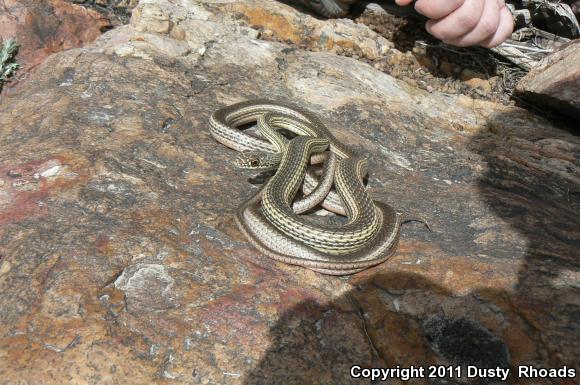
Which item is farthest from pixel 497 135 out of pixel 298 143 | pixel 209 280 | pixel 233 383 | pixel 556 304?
pixel 233 383

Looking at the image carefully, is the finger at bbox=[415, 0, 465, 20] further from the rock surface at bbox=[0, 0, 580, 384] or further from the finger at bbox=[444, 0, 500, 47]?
the rock surface at bbox=[0, 0, 580, 384]

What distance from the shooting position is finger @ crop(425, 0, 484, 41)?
7066mm

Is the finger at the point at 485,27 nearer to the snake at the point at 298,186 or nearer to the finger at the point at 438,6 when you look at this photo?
the finger at the point at 438,6

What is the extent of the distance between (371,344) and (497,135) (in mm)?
5215

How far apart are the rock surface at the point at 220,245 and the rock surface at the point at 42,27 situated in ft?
2.87

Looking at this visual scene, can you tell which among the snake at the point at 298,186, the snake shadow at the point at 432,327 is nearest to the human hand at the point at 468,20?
the snake at the point at 298,186

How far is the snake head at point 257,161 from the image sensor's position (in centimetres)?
524

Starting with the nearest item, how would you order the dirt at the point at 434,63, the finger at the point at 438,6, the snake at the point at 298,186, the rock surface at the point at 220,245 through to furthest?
1. the rock surface at the point at 220,245
2. the snake at the point at 298,186
3. the finger at the point at 438,6
4. the dirt at the point at 434,63

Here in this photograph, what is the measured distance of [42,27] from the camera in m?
7.57

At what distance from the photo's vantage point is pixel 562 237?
4.64 meters

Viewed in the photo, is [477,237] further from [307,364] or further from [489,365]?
[307,364]

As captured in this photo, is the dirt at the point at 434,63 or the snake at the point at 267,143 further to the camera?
the dirt at the point at 434,63

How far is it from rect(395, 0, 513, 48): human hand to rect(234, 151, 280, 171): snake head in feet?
11.9

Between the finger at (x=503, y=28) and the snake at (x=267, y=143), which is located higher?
the finger at (x=503, y=28)
